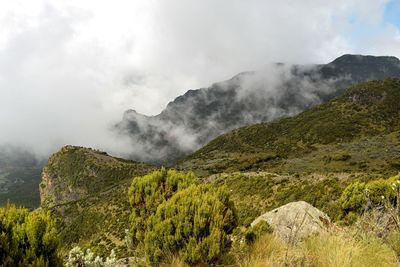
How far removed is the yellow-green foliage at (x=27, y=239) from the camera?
17.9 ft

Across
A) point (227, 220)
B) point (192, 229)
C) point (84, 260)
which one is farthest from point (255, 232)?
point (84, 260)

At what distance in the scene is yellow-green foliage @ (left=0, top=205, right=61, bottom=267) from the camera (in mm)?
5441

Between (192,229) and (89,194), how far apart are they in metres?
136

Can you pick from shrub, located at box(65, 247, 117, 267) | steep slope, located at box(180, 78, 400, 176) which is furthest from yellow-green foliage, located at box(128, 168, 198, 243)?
steep slope, located at box(180, 78, 400, 176)

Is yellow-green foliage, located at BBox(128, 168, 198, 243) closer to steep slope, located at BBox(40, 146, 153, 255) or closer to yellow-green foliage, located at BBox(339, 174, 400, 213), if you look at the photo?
yellow-green foliage, located at BBox(339, 174, 400, 213)

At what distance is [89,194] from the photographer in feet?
448

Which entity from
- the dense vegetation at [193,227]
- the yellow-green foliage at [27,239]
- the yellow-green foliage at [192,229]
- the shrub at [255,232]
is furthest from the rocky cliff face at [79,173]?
the yellow-green foliage at [27,239]

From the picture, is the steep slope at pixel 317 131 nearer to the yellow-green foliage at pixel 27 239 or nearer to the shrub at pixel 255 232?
the shrub at pixel 255 232

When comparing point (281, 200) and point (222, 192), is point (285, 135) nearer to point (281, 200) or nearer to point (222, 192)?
point (281, 200)

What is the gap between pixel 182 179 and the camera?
37.0ft

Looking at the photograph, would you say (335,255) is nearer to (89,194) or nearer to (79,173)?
(89,194)

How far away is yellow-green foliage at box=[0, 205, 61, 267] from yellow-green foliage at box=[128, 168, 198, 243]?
15.9 feet

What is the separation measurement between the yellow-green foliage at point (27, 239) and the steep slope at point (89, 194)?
43207 mm

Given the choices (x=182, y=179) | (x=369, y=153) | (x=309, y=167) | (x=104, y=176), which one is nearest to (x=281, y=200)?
(x=182, y=179)
